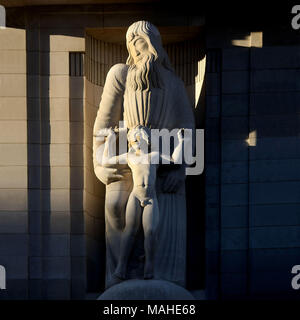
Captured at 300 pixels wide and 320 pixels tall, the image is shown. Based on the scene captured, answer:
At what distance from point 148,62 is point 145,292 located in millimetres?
4009

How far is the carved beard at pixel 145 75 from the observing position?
101 feet

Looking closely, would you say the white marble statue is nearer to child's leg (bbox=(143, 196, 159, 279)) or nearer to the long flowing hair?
child's leg (bbox=(143, 196, 159, 279))

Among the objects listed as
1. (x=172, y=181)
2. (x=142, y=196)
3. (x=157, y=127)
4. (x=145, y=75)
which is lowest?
(x=142, y=196)

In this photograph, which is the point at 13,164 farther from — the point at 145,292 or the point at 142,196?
the point at 145,292

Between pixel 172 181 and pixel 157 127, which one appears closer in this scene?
pixel 172 181

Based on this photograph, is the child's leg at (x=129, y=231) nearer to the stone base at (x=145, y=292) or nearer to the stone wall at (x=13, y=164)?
the stone base at (x=145, y=292)

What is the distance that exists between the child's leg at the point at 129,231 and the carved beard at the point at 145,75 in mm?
1947

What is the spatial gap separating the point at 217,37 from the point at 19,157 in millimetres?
4153

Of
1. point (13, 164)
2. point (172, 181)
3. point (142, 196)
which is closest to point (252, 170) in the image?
point (172, 181)

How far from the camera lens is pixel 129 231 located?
30422 mm

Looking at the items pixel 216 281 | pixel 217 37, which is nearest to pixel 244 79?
pixel 217 37

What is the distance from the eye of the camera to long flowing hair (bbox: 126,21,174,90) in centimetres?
3081

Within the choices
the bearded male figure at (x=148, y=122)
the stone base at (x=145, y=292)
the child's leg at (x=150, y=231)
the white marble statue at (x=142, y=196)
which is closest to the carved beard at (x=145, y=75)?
the bearded male figure at (x=148, y=122)

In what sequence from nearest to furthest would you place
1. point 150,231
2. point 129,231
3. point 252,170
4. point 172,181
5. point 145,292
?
1. point 145,292
2. point 150,231
3. point 129,231
4. point 172,181
5. point 252,170
